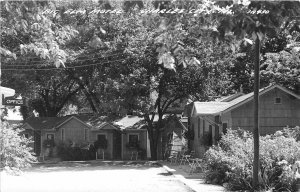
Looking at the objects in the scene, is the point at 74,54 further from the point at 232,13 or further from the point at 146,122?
the point at 232,13

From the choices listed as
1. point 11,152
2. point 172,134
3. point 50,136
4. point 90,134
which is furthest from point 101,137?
point 11,152

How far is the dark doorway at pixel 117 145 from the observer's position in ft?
148

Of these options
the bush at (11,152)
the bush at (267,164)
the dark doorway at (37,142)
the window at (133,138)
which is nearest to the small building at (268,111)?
the bush at (267,164)

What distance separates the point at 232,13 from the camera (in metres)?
6.39

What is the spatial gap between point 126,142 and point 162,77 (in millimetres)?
11023

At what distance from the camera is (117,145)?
45500 millimetres

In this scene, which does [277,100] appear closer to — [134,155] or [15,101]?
[134,155]

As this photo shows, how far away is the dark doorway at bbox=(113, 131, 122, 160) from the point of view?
4516cm

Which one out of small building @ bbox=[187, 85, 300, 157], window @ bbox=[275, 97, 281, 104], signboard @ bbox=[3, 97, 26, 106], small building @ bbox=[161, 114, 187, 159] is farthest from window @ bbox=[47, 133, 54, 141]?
window @ bbox=[275, 97, 281, 104]

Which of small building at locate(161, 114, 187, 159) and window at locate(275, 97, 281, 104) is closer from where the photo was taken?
window at locate(275, 97, 281, 104)

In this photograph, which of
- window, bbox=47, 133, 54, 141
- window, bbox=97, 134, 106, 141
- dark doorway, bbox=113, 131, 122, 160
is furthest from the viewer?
window, bbox=47, 133, 54, 141

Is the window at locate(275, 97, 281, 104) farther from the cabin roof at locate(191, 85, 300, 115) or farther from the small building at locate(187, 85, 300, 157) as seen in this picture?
the cabin roof at locate(191, 85, 300, 115)

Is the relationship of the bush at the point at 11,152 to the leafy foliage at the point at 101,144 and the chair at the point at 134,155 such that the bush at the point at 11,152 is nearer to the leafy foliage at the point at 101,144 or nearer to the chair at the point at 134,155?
the leafy foliage at the point at 101,144

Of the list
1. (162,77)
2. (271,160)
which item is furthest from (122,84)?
(271,160)
